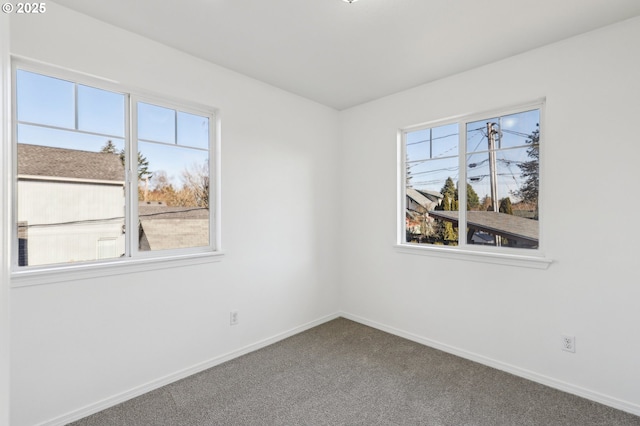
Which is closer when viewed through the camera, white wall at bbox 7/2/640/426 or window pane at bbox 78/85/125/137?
white wall at bbox 7/2/640/426

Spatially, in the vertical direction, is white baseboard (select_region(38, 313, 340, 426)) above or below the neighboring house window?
below

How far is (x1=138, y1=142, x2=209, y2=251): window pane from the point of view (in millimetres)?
2395

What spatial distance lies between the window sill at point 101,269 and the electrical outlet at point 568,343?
282 cm

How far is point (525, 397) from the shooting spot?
2.21m

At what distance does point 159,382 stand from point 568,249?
3235mm

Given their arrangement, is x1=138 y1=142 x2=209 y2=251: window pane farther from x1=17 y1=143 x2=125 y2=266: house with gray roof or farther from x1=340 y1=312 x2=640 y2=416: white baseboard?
x1=340 y1=312 x2=640 y2=416: white baseboard

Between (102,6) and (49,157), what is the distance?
1.00 m

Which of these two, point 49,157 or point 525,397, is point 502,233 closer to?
point 525,397

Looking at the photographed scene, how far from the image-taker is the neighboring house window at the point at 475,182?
2.57 m

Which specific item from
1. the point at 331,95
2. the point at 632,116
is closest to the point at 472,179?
the point at 632,116

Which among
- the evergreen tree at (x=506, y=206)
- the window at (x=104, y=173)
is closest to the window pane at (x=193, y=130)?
the window at (x=104, y=173)

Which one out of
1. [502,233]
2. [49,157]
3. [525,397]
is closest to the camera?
[49,157]

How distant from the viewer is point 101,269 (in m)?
2.08

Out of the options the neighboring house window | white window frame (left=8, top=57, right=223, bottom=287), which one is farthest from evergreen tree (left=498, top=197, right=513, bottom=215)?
white window frame (left=8, top=57, right=223, bottom=287)
